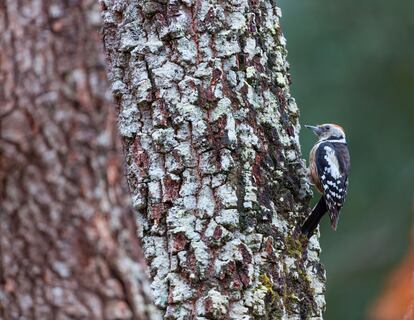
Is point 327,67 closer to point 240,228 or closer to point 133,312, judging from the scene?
point 240,228

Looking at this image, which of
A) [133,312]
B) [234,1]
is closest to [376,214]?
[234,1]

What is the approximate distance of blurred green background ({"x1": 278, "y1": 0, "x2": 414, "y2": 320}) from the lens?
14477mm

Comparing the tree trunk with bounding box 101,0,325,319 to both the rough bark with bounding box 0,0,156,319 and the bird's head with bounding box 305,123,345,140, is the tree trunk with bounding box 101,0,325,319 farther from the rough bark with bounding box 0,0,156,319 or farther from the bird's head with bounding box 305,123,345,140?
the bird's head with bounding box 305,123,345,140

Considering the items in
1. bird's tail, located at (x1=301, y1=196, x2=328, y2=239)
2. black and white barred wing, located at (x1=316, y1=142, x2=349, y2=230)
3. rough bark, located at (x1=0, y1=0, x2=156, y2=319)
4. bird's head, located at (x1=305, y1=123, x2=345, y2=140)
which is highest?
bird's head, located at (x1=305, y1=123, x2=345, y2=140)

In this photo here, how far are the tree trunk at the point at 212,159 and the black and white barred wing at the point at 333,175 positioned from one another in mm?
1863

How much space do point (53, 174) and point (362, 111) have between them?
12067 mm

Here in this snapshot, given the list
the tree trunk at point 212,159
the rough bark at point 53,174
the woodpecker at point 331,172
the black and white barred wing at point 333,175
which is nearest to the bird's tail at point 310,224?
the tree trunk at point 212,159

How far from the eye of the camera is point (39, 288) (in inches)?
118

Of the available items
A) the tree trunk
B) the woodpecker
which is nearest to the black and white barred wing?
the woodpecker

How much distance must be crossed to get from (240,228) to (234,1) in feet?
3.68

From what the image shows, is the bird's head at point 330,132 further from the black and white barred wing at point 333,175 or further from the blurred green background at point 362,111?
the blurred green background at point 362,111

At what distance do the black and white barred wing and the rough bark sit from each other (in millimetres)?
3901

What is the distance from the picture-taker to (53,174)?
9.78 ft

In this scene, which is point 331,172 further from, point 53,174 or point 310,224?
point 53,174
